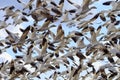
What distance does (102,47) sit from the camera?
9.90 meters

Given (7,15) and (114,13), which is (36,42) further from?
(114,13)

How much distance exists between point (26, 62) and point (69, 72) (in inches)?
134

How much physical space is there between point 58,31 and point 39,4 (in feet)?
4.25

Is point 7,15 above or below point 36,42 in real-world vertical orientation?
above

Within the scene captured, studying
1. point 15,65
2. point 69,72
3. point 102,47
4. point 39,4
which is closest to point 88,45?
point 102,47

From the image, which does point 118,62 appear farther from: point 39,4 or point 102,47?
point 39,4

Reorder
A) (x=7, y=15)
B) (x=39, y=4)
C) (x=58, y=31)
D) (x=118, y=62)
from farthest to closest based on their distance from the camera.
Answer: (x=7, y=15), (x=118, y=62), (x=39, y=4), (x=58, y=31)

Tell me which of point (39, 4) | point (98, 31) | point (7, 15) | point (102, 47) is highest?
point (7, 15)

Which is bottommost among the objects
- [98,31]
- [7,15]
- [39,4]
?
[98,31]

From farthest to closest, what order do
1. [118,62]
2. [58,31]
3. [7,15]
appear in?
[7,15]
[118,62]
[58,31]

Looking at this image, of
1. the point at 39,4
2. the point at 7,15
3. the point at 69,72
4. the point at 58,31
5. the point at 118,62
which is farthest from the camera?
the point at 69,72

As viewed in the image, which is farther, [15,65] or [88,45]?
[15,65]

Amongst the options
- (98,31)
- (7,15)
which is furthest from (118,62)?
(7,15)

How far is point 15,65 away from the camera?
37.6 ft
